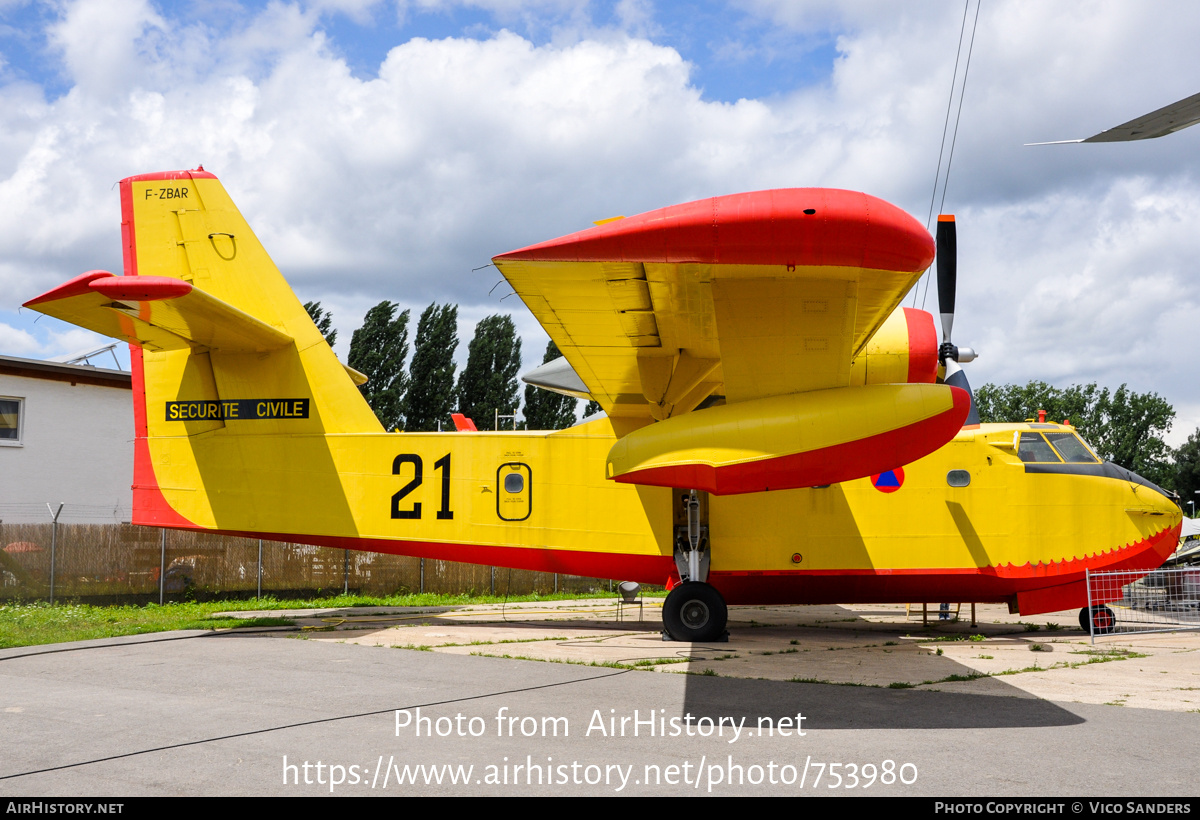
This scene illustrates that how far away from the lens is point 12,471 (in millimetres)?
22234

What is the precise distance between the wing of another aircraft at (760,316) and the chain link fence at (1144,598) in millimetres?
5601

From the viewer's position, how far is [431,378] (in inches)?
1599

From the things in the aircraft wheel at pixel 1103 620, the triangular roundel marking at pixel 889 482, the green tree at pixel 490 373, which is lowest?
the aircraft wheel at pixel 1103 620

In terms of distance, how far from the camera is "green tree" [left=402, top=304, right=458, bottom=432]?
4044 centimetres

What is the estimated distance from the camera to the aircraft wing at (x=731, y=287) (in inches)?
256

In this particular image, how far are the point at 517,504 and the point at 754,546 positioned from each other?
3.38 m

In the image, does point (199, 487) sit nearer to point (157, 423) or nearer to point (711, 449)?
point (157, 423)

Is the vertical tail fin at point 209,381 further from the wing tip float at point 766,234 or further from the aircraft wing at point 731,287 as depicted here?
the wing tip float at point 766,234

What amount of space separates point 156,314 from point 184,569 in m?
10.6

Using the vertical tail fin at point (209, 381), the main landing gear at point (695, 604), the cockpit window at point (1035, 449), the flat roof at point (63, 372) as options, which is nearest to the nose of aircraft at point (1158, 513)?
the cockpit window at point (1035, 449)

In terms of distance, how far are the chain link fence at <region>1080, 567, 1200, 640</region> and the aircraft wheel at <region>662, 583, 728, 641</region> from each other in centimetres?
494

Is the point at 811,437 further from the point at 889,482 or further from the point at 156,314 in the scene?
the point at 156,314

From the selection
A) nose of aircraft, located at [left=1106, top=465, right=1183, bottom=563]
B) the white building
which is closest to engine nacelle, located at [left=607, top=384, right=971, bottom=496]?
nose of aircraft, located at [left=1106, top=465, right=1183, bottom=563]
